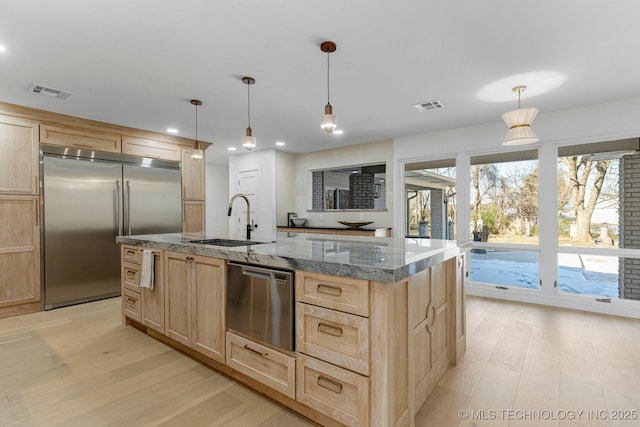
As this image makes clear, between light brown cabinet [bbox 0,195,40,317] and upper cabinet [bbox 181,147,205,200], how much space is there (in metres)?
1.81

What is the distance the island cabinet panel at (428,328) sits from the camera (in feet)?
5.49

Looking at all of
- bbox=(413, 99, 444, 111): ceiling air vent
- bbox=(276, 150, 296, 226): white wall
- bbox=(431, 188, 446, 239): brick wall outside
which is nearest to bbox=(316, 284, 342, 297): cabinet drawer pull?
bbox=(413, 99, 444, 111): ceiling air vent

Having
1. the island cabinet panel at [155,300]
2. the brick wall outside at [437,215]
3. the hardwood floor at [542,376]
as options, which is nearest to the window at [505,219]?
the brick wall outside at [437,215]

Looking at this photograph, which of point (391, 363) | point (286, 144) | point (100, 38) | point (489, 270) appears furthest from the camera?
point (286, 144)

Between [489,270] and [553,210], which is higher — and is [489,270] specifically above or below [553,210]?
below

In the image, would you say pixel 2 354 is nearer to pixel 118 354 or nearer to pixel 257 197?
pixel 118 354

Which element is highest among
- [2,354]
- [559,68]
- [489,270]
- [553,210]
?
[559,68]

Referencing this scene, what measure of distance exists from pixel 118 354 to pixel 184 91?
2.42 meters

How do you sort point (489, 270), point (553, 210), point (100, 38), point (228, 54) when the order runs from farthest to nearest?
point (489, 270)
point (553, 210)
point (228, 54)
point (100, 38)

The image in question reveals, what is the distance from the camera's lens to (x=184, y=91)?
313cm

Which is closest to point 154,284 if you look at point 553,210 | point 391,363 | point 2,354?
point 2,354

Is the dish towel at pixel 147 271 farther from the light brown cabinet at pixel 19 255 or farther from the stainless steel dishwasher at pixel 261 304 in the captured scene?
the light brown cabinet at pixel 19 255

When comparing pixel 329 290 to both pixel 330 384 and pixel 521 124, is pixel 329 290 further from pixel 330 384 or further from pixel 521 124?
pixel 521 124

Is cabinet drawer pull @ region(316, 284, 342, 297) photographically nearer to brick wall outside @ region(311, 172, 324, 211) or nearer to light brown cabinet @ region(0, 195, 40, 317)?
light brown cabinet @ region(0, 195, 40, 317)
